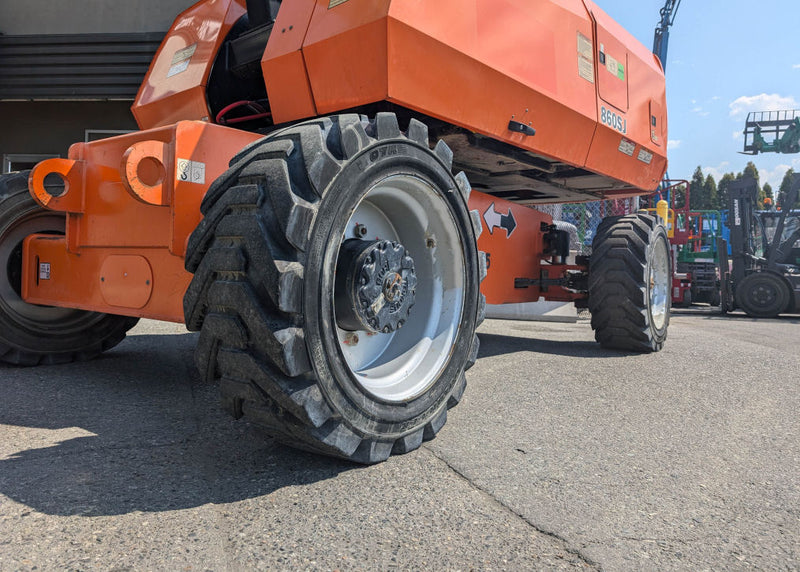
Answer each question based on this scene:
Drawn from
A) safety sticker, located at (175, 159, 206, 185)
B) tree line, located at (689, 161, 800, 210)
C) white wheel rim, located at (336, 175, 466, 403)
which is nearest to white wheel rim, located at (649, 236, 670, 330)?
white wheel rim, located at (336, 175, 466, 403)

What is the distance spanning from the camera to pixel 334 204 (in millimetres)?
2064

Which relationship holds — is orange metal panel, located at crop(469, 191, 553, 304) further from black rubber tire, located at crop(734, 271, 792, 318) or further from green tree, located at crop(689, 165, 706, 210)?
green tree, located at crop(689, 165, 706, 210)

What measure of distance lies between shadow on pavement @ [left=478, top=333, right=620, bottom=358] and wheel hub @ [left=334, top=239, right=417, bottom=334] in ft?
8.62

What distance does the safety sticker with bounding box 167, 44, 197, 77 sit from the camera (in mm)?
3732

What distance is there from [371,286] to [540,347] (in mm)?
3631

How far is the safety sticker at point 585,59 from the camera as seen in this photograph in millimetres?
4172

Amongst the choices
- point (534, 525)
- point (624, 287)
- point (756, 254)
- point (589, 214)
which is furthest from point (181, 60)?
point (756, 254)

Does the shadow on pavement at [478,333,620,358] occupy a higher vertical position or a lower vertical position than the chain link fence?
lower

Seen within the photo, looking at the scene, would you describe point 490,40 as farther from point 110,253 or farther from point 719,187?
point 719,187

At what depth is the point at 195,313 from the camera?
2.09 metres

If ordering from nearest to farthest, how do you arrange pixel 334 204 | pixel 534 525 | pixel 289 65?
pixel 534 525
pixel 334 204
pixel 289 65

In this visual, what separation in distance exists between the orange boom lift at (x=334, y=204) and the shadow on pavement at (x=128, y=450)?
24 cm

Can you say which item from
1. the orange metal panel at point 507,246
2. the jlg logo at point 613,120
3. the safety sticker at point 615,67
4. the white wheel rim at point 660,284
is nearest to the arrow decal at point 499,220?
the orange metal panel at point 507,246

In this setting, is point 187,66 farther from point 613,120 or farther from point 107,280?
point 613,120
